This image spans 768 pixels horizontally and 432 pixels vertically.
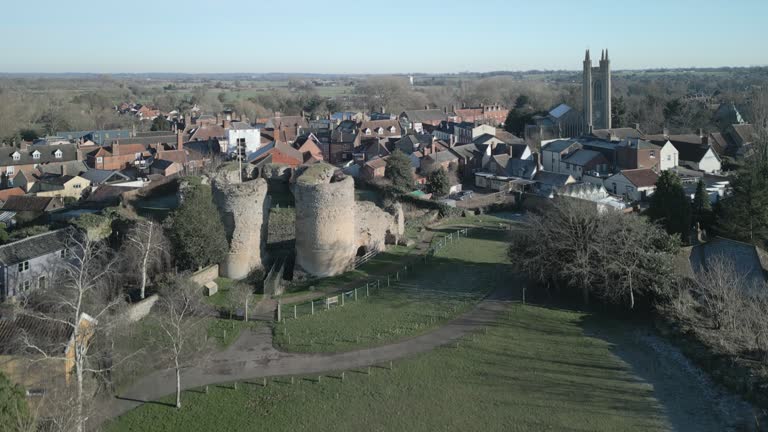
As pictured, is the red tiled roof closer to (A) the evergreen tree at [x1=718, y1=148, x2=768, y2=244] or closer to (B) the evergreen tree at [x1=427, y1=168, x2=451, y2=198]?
(B) the evergreen tree at [x1=427, y1=168, x2=451, y2=198]

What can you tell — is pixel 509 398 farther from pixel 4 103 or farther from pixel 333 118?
pixel 4 103

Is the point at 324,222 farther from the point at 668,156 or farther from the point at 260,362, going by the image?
the point at 668,156

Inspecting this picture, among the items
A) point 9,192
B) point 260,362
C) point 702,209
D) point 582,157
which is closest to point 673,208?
point 702,209

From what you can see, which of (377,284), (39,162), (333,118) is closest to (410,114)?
(333,118)

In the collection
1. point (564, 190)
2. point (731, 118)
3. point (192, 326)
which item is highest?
point (731, 118)

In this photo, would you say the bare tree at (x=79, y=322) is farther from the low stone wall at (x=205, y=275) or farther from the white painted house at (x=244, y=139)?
the white painted house at (x=244, y=139)

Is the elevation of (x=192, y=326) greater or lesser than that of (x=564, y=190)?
lesser
